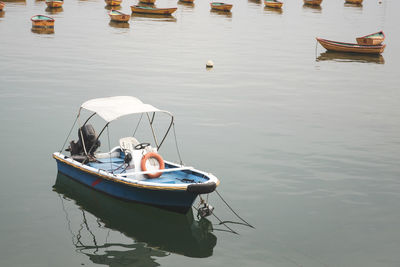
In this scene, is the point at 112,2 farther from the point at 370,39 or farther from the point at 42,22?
the point at 370,39

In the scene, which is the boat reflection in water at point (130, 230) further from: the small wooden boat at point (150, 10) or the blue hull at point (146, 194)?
the small wooden boat at point (150, 10)

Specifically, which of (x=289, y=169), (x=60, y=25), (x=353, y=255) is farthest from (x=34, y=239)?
Answer: (x=60, y=25)

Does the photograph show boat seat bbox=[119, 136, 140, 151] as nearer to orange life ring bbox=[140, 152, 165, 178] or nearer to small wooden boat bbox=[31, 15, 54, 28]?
orange life ring bbox=[140, 152, 165, 178]

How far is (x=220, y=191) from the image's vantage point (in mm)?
17422

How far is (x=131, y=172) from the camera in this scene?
16469 millimetres

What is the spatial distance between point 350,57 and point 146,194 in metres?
38.4

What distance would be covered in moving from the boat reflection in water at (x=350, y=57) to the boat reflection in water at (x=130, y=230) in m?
34.4

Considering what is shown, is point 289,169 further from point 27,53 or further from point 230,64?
point 27,53

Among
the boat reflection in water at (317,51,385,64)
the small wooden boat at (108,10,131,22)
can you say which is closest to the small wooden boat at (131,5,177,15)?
the small wooden boat at (108,10,131,22)

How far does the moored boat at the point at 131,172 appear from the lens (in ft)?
49.8

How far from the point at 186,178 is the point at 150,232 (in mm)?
2098

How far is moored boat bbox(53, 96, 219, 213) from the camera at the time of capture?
15.2 m

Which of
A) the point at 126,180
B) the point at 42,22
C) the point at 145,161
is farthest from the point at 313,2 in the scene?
the point at 126,180

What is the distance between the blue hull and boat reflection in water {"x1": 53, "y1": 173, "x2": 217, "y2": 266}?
240mm
